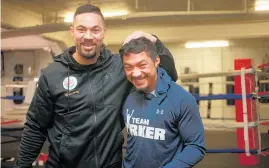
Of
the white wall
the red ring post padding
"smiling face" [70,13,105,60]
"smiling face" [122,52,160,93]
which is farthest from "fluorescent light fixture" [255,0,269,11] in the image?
"smiling face" [122,52,160,93]

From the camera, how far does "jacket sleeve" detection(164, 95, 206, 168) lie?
3.59 ft

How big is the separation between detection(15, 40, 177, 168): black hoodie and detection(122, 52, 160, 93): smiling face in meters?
0.23

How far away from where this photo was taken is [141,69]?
3.89 feet

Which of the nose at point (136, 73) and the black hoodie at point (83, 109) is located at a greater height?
the nose at point (136, 73)

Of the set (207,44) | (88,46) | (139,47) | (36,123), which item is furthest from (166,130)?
(207,44)

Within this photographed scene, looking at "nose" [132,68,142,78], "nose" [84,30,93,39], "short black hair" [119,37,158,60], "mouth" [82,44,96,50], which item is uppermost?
"nose" [84,30,93,39]

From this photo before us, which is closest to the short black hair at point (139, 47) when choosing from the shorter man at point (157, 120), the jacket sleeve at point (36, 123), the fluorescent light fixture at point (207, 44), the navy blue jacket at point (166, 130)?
the shorter man at point (157, 120)

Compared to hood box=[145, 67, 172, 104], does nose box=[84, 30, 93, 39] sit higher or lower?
higher

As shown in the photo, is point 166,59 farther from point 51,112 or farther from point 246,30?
point 246,30

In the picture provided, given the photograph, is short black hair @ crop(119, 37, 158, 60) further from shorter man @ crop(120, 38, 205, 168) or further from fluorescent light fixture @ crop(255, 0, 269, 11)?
fluorescent light fixture @ crop(255, 0, 269, 11)

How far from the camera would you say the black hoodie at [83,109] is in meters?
1.40

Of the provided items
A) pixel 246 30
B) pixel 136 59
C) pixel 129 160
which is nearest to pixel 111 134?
pixel 129 160

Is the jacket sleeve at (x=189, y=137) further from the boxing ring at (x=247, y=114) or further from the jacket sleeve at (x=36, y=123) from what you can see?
the boxing ring at (x=247, y=114)

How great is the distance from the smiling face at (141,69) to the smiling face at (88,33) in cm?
24
